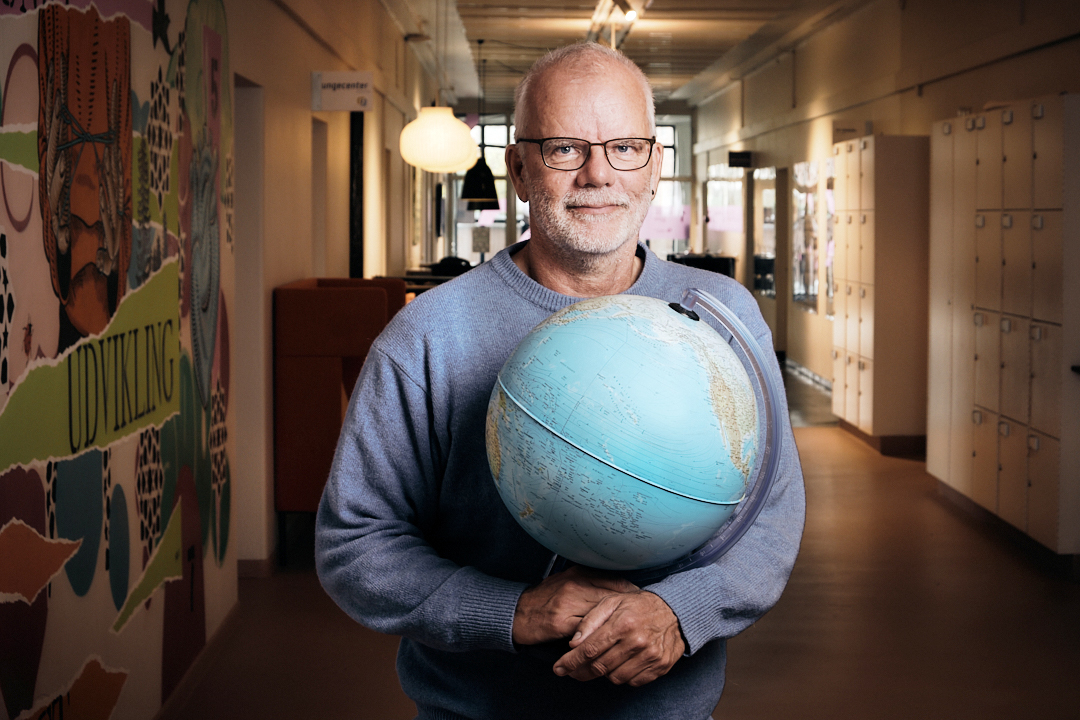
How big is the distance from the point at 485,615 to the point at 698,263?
10518 mm

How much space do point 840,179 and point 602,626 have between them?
A: 335 inches

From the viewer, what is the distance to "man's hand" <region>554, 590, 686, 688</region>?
4.11 feet

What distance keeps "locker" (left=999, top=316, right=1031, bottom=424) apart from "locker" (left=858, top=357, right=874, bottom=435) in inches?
90.2

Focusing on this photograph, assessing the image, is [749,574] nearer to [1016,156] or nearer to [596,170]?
[596,170]

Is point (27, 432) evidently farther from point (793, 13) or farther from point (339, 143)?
point (793, 13)

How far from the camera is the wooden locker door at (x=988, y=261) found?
19.9ft

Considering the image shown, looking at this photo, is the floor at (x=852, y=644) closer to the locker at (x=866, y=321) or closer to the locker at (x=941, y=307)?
the locker at (x=941, y=307)

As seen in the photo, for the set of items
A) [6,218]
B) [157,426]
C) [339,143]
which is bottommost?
[157,426]

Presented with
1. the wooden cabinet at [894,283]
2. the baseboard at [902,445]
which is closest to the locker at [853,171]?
the wooden cabinet at [894,283]

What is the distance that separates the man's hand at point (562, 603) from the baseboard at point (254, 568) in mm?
4303

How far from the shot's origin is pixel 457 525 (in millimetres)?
1582

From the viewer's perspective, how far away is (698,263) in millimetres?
11609

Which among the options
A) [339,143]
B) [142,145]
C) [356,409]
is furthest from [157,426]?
[339,143]

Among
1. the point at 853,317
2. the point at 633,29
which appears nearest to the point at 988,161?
the point at 853,317
